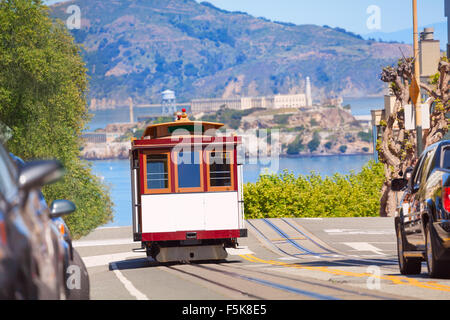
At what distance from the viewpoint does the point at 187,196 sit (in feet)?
64.4

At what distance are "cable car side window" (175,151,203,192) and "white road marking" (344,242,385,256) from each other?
528 cm

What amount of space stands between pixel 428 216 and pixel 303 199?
30.9m

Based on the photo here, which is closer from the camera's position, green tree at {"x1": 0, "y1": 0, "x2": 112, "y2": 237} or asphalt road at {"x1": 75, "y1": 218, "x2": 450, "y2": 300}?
asphalt road at {"x1": 75, "y1": 218, "x2": 450, "y2": 300}

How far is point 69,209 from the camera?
303 inches

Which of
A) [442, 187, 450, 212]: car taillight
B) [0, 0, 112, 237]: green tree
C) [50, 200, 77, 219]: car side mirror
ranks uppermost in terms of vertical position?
[0, 0, 112, 237]: green tree

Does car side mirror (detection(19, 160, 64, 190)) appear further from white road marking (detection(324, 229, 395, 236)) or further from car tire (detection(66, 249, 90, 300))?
white road marking (detection(324, 229, 395, 236))

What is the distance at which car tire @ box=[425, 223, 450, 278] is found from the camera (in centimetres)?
1176

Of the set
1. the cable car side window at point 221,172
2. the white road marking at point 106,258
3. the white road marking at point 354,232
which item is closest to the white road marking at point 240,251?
the white road marking at point 106,258

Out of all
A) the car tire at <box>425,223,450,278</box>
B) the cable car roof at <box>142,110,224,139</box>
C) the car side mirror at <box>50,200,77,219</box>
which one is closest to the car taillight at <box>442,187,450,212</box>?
the car tire at <box>425,223,450,278</box>

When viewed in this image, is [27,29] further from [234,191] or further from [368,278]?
[368,278]

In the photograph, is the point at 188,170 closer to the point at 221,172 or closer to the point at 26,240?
the point at 221,172

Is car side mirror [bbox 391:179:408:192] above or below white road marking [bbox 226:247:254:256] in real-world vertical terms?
above

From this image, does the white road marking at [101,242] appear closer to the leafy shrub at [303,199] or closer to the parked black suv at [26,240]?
the leafy shrub at [303,199]
